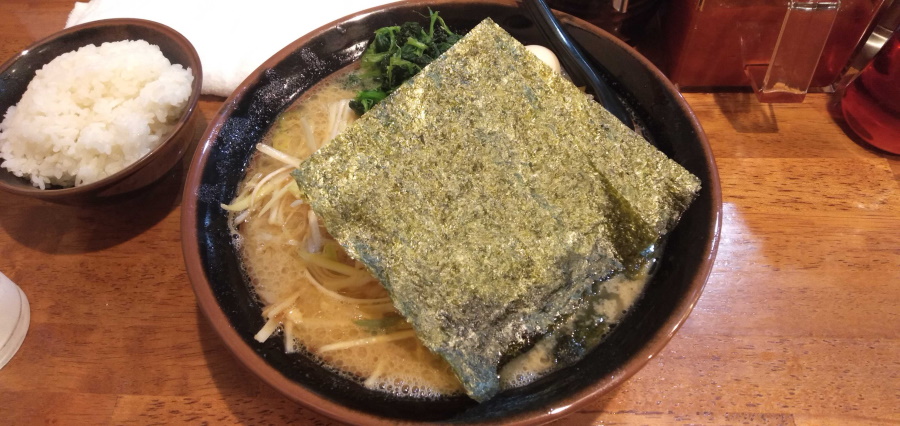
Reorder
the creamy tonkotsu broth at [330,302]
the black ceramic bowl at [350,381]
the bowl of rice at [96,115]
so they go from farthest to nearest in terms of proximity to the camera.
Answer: the bowl of rice at [96,115] < the creamy tonkotsu broth at [330,302] < the black ceramic bowl at [350,381]

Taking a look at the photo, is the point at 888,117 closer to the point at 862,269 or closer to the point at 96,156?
the point at 862,269

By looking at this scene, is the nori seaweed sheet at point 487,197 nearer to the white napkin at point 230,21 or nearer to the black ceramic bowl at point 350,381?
the black ceramic bowl at point 350,381

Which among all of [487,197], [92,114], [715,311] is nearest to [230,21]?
[92,114]

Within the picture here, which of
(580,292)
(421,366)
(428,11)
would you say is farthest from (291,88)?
(580,292)

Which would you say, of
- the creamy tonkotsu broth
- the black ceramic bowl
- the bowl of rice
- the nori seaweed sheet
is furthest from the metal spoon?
the bowl of rice

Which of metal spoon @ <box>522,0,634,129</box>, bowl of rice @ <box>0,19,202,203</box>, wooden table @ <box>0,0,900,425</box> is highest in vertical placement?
metal spoon @ <box>522,0,634,129</box>

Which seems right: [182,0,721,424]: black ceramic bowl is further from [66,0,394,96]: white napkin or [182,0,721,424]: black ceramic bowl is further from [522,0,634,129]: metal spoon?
[66,0,394,96]: white napkin

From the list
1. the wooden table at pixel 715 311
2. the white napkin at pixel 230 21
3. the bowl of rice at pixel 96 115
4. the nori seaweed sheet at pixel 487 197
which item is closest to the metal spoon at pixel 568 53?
the nori seaweed sheet at pixel 487 197

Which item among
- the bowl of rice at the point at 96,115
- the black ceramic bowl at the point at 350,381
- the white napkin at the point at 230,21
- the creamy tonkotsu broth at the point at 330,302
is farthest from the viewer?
the white napkin at the point at 230,21
